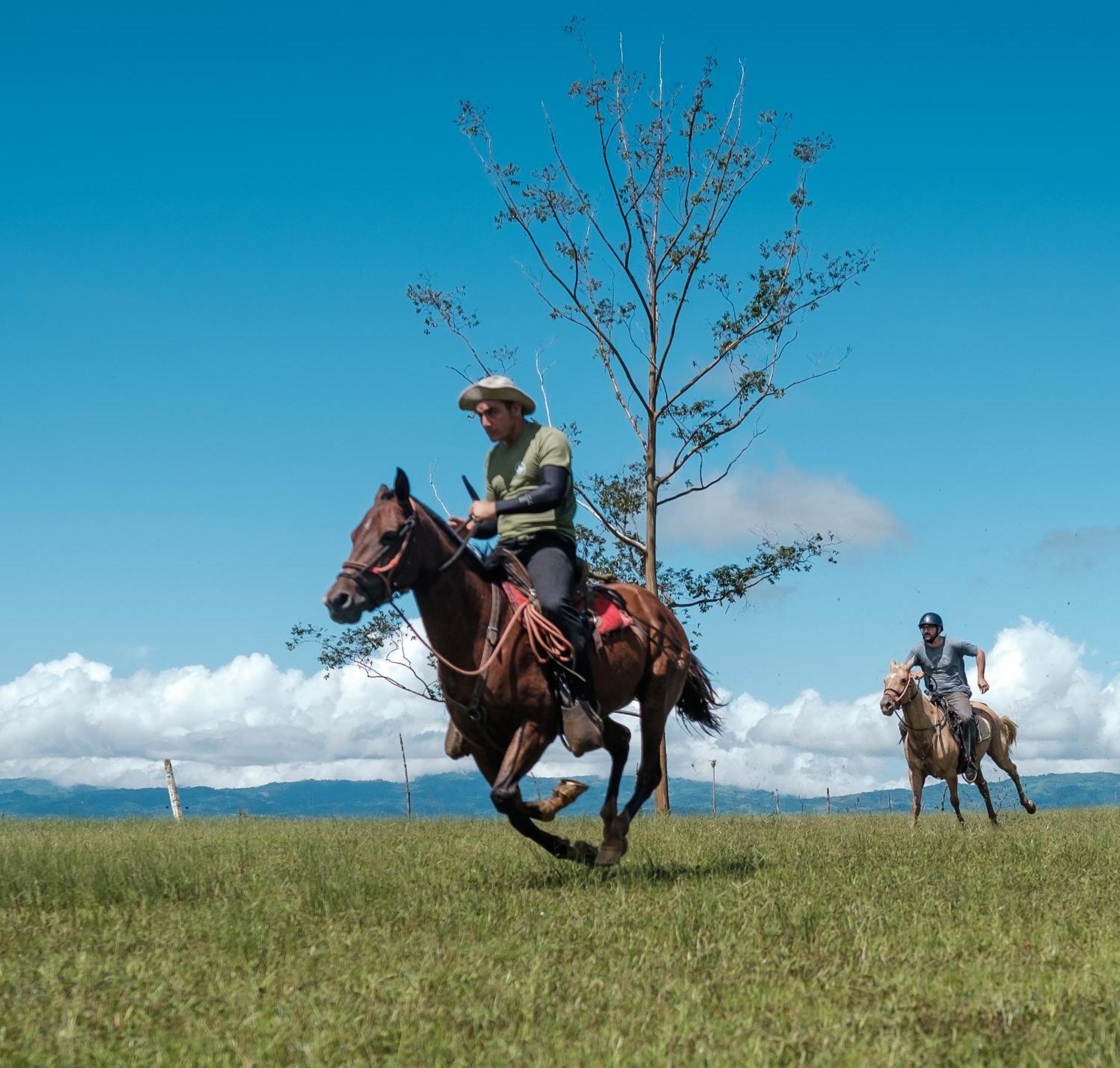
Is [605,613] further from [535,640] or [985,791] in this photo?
[985,791]

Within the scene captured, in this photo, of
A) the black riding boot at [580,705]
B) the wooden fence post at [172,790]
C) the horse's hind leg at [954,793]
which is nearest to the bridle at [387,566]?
the black riding boot at [580,705]

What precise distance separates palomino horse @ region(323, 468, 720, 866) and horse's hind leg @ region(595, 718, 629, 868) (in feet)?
0.04

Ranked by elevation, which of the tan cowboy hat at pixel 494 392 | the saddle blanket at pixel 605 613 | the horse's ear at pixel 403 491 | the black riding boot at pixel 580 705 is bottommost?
the black riding boot at pixel 580 705

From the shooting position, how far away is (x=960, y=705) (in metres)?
19.6

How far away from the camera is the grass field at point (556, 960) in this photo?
5.32 m

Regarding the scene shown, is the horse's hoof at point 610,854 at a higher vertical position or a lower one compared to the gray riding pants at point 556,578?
lower

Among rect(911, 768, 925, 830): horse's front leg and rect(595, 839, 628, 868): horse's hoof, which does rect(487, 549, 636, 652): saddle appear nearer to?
rect(595, 839, 628, 868): horse's hoof

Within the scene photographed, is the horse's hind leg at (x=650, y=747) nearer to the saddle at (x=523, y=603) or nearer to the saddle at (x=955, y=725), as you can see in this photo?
the saddle at (x=523, y=603)

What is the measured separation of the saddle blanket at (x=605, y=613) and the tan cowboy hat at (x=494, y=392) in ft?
5.55

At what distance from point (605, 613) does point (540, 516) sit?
108cm

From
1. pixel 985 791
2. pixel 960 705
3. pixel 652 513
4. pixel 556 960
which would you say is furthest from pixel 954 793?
pixel 556 960

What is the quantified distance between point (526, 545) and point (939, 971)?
4.61 meters

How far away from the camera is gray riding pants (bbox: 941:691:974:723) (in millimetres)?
19578

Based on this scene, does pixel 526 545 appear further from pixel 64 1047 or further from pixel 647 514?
pixel 647 514
